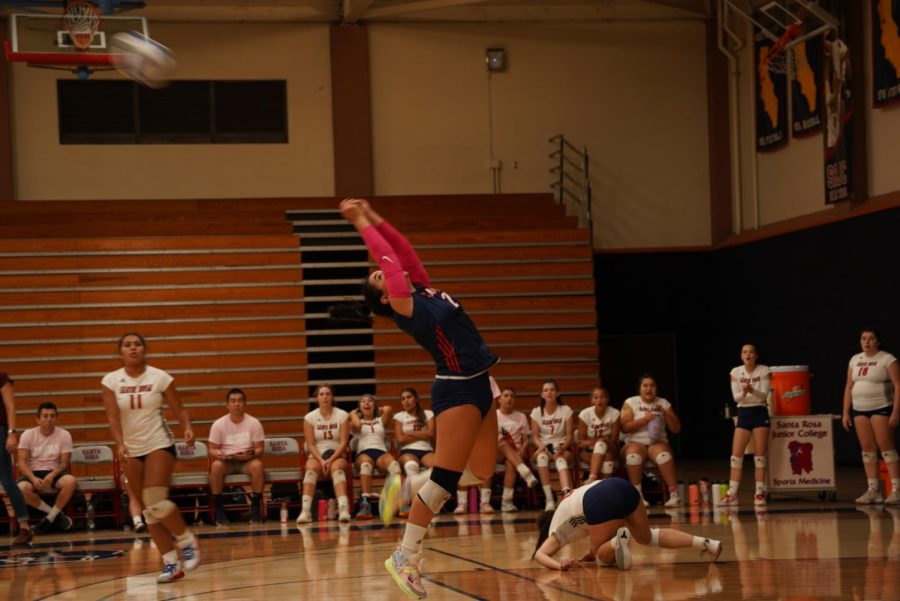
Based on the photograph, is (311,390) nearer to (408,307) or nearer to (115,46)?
(115,46)

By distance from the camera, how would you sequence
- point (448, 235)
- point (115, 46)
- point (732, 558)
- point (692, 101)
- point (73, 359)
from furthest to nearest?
point (692, 101) < point (448, 235) < point (73, 359) < point (115, 46) < point (732, 558)

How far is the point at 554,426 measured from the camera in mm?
13750

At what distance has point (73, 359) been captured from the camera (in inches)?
656

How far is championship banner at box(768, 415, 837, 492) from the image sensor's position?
1290cm

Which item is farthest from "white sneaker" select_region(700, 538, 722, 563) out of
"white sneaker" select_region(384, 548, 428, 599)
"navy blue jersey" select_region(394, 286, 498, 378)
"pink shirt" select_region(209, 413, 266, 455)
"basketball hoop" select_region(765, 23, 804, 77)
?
"basketball hoop" select_region(765, 23, 804, 77)

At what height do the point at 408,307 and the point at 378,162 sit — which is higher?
the point at 378,162

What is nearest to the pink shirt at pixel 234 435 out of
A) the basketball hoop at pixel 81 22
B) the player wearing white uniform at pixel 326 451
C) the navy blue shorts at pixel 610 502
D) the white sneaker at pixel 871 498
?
the player wearing white uniform at pixel 326 451

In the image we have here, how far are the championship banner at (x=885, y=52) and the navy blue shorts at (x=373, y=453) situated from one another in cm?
828

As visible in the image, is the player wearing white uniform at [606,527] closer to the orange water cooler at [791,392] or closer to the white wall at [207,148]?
the orange water cooler at [791,392]

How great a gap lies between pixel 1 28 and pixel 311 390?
26.9 ft

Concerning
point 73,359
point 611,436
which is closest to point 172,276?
point 73,359

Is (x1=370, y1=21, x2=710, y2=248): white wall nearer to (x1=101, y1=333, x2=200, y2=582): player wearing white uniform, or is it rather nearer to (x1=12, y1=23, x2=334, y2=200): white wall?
(x1=12, y1=23, x2=334, y2=200): white wall

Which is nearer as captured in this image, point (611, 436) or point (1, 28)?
point (611, 436)

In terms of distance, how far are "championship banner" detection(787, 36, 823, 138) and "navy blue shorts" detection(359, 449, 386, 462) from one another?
8682mm
